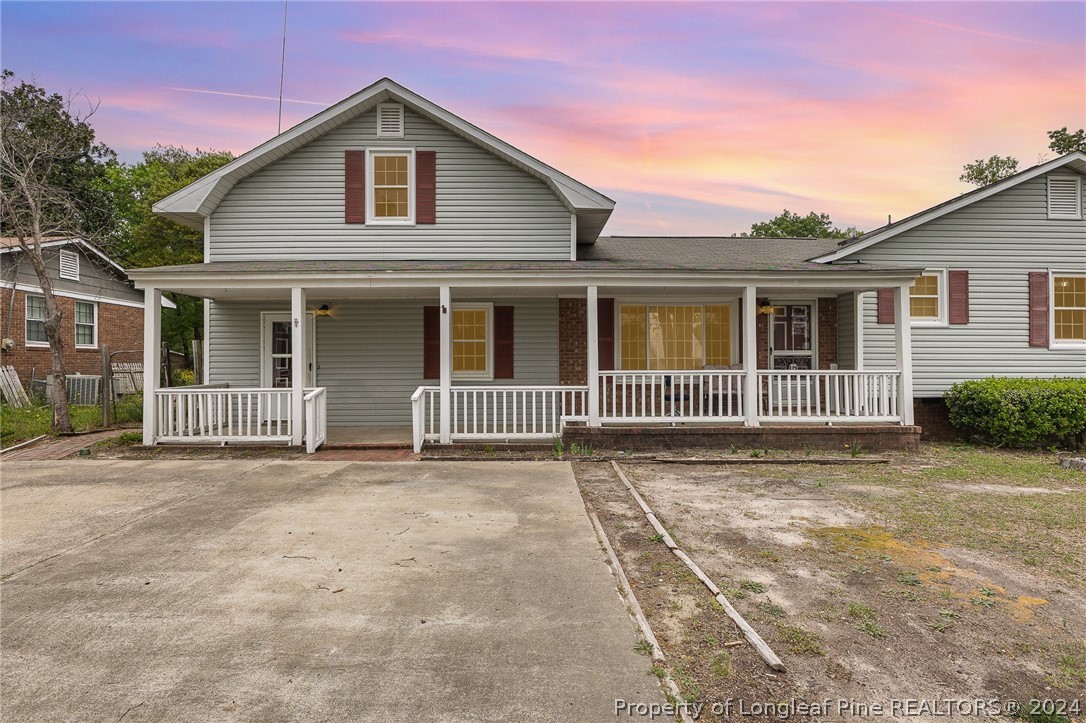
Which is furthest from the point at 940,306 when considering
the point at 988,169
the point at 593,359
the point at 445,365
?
the point at 988,169

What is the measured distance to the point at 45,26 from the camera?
44.6ft

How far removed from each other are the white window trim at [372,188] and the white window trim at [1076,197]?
13205 mm

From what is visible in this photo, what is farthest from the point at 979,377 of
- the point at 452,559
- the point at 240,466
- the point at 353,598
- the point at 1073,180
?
the point at 240,466

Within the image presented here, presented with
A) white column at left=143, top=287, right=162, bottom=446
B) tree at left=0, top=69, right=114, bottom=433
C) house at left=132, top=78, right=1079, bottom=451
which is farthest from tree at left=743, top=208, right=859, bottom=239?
white column at left=143, top=287, right=162, bottom=446

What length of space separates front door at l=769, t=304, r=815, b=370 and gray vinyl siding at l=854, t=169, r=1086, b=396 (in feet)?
3.54

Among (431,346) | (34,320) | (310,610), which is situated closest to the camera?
(310,610)

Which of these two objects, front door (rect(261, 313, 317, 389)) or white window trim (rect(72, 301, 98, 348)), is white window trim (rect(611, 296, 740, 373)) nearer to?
front door (rect(261, 313, 317, 389))

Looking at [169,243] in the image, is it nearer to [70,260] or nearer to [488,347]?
[70,260]

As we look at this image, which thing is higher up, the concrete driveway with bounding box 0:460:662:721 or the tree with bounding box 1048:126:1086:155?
the tree with bounding box 1048:126:1086:155

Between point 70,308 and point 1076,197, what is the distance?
26.9 meters

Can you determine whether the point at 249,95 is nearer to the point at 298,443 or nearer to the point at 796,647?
the point at 298,443

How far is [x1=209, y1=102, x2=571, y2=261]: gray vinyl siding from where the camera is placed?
35.3 ft

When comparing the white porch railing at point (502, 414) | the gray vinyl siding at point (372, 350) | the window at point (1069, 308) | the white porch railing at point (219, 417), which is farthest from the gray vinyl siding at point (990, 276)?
the white porch railing at point (219, 417)

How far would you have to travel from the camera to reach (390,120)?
10.8 meters
